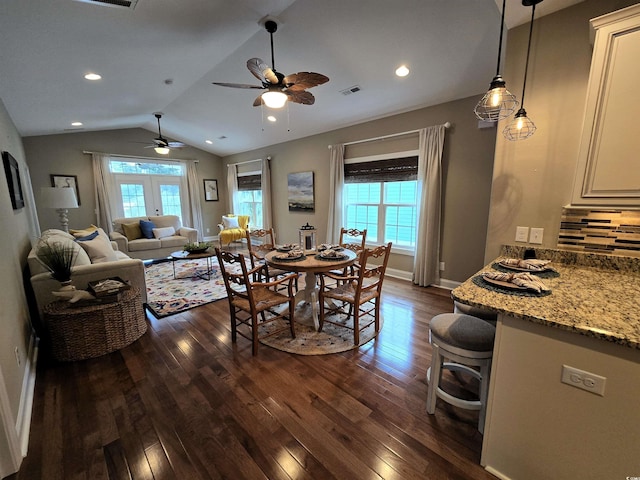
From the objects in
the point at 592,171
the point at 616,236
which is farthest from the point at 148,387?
the point at 616,236

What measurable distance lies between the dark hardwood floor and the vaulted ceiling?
2680 mm

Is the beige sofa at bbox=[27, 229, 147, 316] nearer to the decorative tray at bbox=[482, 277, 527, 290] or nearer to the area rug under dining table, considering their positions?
the area rug under dining table

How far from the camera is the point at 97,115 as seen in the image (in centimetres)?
468

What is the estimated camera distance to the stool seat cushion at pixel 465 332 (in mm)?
1432

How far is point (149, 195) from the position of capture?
6.97 metres

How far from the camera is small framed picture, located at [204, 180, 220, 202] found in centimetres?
803

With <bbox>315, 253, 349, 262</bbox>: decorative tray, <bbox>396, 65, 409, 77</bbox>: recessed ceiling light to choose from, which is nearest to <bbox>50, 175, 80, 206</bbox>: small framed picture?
<bbox>315, 253, 349, 262</bbox>: decorative tray

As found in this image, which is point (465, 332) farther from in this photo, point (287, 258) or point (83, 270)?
point (83, 270)

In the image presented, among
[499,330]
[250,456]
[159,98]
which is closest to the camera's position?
[499,330]

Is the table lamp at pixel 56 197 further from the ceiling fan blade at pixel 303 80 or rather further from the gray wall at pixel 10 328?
the ceiling fan blade at pixel 303 80

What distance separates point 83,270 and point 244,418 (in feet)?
7.71

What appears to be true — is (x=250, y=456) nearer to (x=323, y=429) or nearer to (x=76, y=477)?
(x=323, y=429)

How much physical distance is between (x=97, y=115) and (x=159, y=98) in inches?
50.8

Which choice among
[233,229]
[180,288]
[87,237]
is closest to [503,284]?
[180,288]
